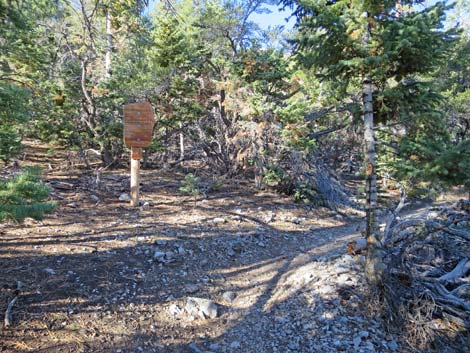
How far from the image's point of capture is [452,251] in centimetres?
597

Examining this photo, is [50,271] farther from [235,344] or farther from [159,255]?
[235,344]

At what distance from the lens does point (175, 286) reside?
4.66m

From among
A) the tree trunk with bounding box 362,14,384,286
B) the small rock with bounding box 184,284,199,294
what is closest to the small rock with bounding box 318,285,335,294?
the tree trunk with bounding box 362,14,384,286

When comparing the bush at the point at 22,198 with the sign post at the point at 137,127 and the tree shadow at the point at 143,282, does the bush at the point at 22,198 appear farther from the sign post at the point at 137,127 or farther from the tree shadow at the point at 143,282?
the sign post at the point at 137,127

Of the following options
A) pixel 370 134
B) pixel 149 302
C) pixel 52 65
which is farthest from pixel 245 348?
pixel 52 65

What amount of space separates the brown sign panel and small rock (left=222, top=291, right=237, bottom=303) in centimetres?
391

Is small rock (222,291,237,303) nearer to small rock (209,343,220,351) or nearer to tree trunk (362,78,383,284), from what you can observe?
small rock (209,343,220,351)

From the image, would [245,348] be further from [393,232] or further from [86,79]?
[86,79]

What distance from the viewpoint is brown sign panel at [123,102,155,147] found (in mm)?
6902

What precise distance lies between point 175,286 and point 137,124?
12.8 feet

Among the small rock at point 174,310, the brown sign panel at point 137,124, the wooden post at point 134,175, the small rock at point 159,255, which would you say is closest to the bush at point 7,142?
the brown sign panel at point 137,124

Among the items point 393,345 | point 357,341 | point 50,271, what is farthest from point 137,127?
point 393,345

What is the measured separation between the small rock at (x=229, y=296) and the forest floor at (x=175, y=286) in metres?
0.02

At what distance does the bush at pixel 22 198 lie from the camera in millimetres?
2875
